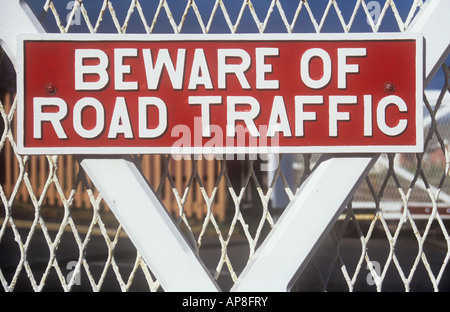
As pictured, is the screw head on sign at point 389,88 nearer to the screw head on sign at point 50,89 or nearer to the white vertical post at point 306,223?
the white vertical post at point 306,223

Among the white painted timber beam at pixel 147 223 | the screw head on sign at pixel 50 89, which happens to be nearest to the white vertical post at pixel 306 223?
the white painted timber beam at pixel 147 223

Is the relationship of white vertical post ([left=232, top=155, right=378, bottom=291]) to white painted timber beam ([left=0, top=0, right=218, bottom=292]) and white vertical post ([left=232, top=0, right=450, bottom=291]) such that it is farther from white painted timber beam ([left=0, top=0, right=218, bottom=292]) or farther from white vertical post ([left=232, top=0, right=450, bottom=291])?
white painted timber beam ([left=0, top=0, right=218, bottom=292])

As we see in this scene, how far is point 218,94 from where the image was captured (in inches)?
57.3

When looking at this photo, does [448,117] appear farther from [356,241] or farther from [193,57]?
[356,241]

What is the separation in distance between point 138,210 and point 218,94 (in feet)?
1.76

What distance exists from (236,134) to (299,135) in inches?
9.3

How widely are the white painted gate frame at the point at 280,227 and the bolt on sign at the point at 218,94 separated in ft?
0.27

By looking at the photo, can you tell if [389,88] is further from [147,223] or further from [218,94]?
[147,223]

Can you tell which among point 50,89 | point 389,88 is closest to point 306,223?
point 389,88

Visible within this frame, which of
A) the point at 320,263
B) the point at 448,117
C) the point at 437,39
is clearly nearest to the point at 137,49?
the point at 437,39

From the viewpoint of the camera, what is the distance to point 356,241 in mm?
6918

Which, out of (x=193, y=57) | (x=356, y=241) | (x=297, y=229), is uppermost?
(x=193, y=57)

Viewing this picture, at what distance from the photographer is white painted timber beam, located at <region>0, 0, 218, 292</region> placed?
58.1 inches

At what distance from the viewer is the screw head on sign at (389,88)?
4.76 feet
